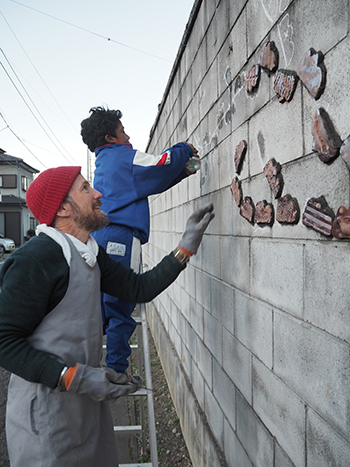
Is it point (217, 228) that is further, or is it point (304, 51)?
point (217, 228)

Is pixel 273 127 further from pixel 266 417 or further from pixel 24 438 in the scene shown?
pixel 24 438

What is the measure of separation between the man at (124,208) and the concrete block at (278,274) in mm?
1008

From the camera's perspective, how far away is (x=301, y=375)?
4.19 feet

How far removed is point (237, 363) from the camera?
1.94m

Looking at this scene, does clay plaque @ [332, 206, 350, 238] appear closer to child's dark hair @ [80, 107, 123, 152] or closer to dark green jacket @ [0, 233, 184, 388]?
dark green jacket @ [0, 233, 184, 388]

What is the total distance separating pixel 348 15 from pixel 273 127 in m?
0.51

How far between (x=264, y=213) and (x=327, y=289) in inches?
19.6

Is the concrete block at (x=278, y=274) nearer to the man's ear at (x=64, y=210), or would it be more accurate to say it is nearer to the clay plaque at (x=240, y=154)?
the clay plaque at (x=240, y=154)

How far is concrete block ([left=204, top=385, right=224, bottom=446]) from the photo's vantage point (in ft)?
7.39

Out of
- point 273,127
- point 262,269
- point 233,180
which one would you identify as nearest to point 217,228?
point 233,180

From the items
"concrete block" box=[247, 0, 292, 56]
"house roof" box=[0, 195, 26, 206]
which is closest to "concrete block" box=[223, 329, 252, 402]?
"concrete block" box=[247, 0, 292, 56]

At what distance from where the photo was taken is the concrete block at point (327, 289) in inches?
40.9

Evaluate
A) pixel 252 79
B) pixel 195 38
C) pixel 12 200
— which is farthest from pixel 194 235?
pixel 12 200

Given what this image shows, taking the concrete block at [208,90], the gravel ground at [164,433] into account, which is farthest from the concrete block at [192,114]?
the gravel ground at [164,433]
